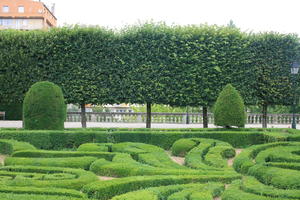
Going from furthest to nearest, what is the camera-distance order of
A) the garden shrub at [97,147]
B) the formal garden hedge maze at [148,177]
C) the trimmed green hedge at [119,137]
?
1. the trimmed green hedge at [119,137]
2. the garden shrub at [97,147]
3. the formal garden hedge maze at [148,177]

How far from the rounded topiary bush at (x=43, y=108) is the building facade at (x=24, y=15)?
187 feet

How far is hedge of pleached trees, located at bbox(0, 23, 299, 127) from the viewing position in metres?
19.2

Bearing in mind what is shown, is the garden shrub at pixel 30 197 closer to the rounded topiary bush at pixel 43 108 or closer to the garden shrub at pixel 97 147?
the garden shrub at pixel 97 147

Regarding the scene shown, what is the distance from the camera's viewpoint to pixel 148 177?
6.40 m

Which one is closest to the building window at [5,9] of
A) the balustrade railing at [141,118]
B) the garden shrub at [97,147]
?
the balustrade railing at [141,118]

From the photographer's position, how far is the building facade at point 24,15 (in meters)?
67.4

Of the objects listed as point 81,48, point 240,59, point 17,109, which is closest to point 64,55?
point 81,48

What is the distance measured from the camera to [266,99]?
66.1 feet

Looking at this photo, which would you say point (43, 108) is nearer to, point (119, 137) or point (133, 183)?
point (119, 137)

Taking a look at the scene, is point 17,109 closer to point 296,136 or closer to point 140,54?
point 140,54

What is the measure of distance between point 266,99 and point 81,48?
10.9 metres

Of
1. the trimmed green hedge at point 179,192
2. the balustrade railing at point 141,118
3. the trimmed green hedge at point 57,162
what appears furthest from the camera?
the balustrade railing at point 141,118

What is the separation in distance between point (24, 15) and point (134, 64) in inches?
2172

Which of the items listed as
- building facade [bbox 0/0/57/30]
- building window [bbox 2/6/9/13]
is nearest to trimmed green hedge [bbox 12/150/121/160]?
building facade [bbox 0/0/57/30]
